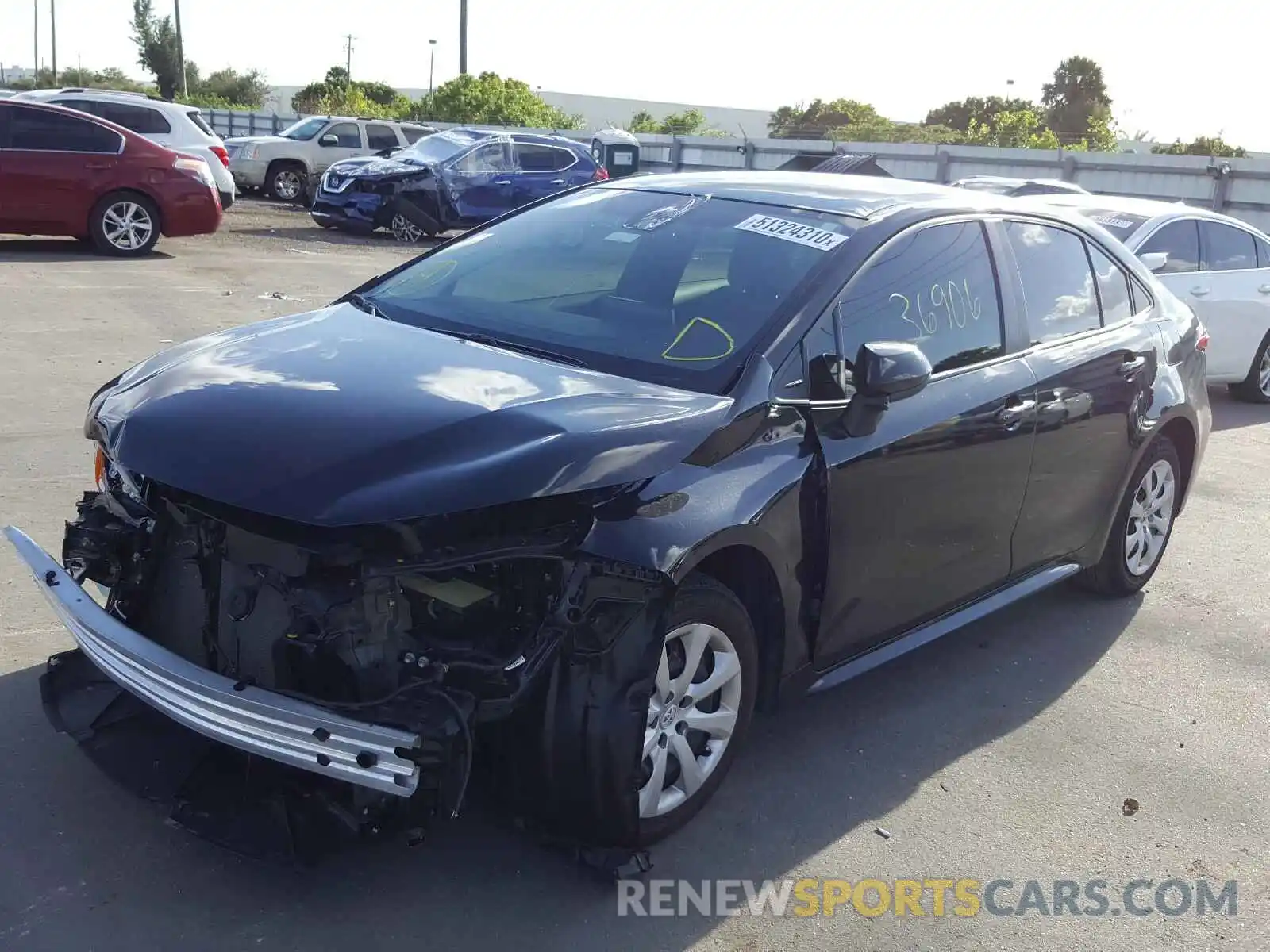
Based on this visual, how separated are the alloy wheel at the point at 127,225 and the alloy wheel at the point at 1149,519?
1195 centimetres

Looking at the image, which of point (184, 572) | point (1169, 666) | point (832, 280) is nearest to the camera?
point (184, 572)

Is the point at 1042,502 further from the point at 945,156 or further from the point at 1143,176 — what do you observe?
the point at 945,156

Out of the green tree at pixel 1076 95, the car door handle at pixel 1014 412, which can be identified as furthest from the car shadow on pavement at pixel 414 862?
the green tree at pixel 1076 95

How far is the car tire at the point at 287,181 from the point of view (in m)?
24.3

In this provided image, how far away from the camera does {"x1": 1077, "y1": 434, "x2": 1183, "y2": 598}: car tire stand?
564 cm

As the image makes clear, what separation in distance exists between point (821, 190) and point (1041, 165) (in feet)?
74.1

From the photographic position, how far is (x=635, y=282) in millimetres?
Answer: 4211

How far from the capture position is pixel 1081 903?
140 inches

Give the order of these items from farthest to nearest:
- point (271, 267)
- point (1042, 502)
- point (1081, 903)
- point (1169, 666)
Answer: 1. point (271, 267)
2. point (1169, 666)
3. point (1042, 502)
4. point (1081, 903)

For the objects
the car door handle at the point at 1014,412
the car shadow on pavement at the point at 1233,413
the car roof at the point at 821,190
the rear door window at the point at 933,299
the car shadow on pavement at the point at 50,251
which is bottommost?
the car shadow on pavement at the point at 1233,413

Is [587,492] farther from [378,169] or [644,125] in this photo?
[644,125]

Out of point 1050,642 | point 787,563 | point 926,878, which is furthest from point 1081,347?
point 926,878

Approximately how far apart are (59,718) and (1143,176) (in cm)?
2362

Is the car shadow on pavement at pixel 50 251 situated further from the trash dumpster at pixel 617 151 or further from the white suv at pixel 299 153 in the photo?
the trash dumpster at pixel 617 151
